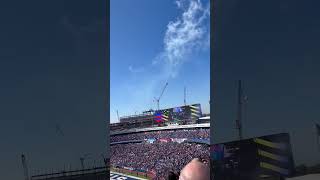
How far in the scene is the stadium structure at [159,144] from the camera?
1547cm

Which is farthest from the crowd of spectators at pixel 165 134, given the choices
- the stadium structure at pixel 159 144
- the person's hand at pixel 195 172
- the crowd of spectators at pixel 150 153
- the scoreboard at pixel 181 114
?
the person's hand at pixel 195 172

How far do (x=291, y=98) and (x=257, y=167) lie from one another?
31 cm

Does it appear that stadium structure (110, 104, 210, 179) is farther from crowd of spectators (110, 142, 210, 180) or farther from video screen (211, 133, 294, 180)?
video screen (211, 133, 294, 180)

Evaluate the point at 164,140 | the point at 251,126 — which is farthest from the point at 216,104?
the point at 164,140

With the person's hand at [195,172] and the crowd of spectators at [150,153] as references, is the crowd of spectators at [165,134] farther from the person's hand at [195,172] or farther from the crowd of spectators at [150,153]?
the person's hand at [195,172]

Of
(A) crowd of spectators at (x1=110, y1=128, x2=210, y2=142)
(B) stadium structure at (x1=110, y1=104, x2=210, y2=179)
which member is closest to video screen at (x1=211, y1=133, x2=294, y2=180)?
(B) stadium structure at (x1=110, y1=104, x2=210, y2=179)

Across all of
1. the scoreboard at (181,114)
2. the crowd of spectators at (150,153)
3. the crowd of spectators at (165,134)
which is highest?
the scoreboard at (181,114)

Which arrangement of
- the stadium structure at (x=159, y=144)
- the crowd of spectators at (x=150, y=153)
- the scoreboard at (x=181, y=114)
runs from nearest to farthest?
the stadium structure at (x=159, y=144) < the crowd of spectators at (x=150, y=153) < the scoreboard at (x=181, y=114)

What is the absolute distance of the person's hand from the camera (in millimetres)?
1613

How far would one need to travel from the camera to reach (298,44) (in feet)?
4.83

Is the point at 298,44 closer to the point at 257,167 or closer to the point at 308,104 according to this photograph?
the point at 308,104

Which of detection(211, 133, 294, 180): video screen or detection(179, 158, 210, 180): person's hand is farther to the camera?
detection(179, 158, 210, 180): person's hand

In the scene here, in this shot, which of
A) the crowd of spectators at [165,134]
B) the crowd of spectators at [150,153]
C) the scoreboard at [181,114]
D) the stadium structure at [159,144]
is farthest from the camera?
the scoreboard at [181,114]

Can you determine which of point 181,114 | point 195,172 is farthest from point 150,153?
point 195,172
